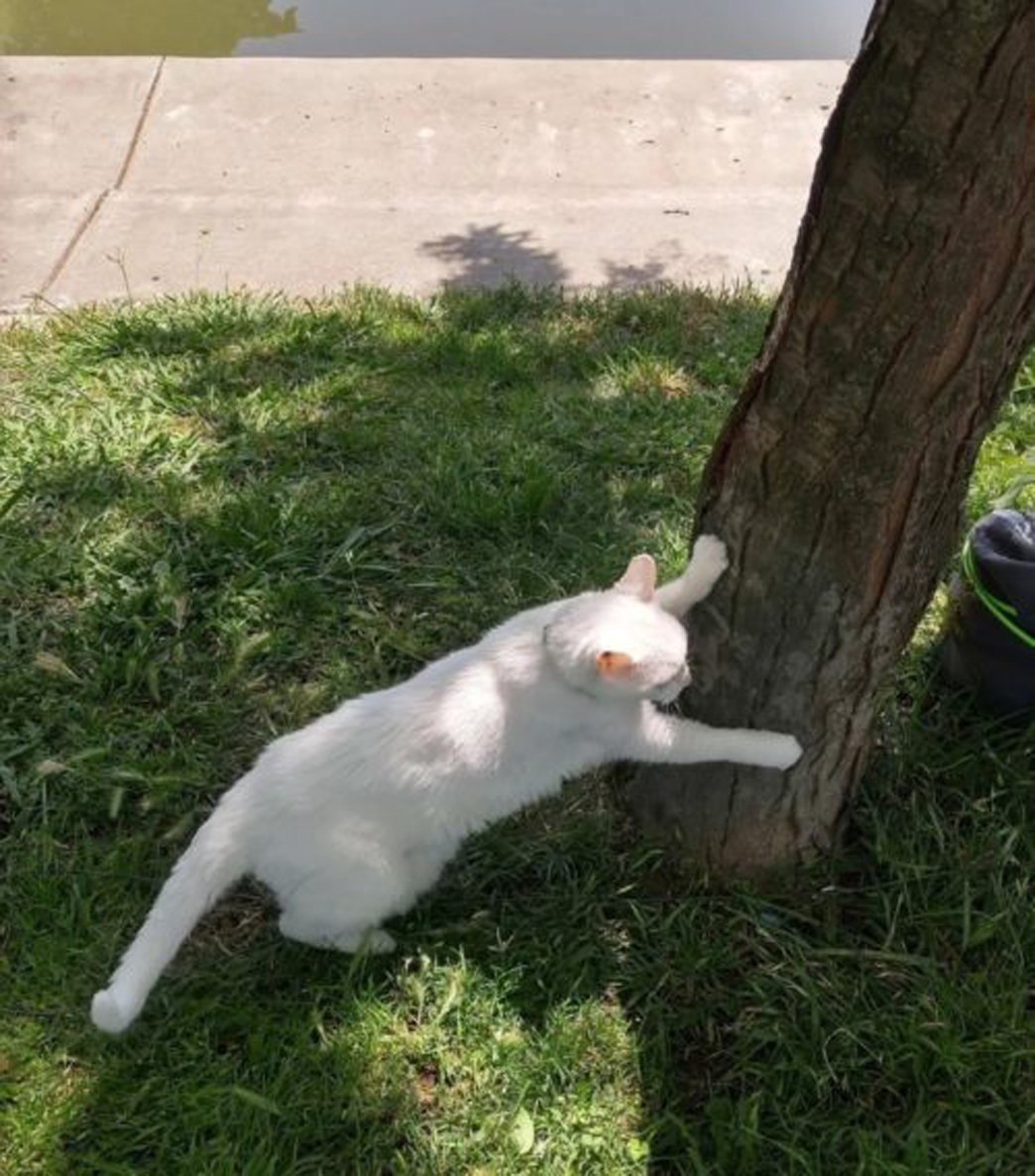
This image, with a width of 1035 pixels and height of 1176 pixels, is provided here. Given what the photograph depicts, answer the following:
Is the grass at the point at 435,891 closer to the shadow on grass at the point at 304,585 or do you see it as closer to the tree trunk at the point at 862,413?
the shadow on grass at the point at 304,585

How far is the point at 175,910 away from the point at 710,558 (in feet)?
4.30

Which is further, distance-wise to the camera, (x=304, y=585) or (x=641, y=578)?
(x=304, y=585)

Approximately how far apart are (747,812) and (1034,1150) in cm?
86

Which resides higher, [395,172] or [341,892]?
[395,172]

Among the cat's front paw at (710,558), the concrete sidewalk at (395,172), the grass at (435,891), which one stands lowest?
the grass at (435,891)

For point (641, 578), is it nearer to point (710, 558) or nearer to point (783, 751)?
point (710, 558)

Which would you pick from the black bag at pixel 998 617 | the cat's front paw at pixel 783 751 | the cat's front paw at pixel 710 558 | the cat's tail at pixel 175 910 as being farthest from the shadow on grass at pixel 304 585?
the black bag at pixel 998 617

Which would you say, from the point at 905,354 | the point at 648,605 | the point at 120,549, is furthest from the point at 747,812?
the point at 120,549

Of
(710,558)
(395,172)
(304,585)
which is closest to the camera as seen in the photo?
(710,558)

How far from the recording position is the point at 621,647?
2.26 metres

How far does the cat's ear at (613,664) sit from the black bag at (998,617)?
1.09 metres

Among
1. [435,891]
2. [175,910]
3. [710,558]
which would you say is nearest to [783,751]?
[710,558]

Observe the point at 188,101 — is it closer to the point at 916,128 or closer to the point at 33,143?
the point at 33,143

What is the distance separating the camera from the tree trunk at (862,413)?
62.0 inches
